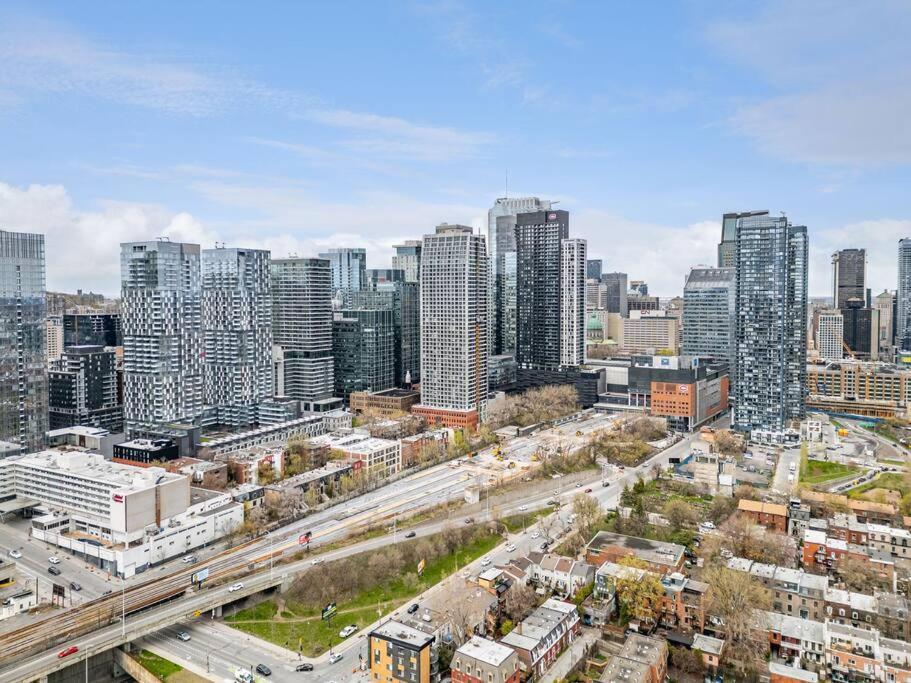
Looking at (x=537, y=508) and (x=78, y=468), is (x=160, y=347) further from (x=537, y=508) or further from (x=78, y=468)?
(x=537, y=508)

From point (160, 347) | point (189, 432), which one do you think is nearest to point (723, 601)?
point (189, 432)

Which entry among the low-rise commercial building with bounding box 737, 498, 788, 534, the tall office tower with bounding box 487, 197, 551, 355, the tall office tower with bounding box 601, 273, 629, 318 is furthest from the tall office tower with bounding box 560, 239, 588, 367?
the tall office tower with bounding box 601, 273, 629, 318

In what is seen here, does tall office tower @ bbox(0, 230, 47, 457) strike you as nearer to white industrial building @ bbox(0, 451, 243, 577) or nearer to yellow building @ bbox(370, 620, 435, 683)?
white industrial building @ bbox(0, 451, 243, 577)

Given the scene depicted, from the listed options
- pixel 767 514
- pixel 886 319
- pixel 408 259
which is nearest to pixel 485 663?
pixel 767 514

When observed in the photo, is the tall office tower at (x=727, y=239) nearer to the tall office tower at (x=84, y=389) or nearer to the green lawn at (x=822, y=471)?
the green lawn at (x=822, y=471)

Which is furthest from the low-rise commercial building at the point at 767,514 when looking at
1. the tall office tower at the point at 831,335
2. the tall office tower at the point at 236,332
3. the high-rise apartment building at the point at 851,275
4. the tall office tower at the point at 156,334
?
the high-rise apartment building at the point at 851,275

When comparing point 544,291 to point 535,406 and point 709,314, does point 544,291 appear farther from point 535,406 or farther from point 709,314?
point 709,314
